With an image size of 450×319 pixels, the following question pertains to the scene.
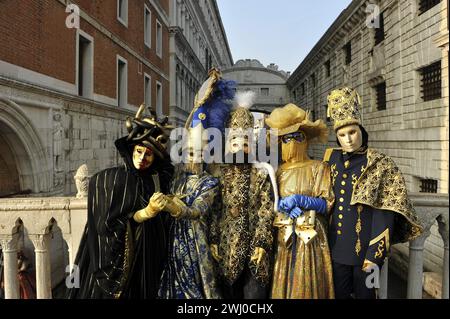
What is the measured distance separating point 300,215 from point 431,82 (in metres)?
11.0

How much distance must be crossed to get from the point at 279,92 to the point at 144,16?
31.4m

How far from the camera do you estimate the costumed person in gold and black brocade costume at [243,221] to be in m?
2.70

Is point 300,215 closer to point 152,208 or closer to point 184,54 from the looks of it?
point 152,208

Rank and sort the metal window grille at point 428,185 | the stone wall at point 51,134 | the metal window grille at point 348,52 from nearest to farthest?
the stone wall at point 51,134 < the metal window grille at point 428,185 < the metal window grille at point 348,52

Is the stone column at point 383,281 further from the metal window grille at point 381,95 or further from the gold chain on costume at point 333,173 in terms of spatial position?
the metal window grille at point 381,95

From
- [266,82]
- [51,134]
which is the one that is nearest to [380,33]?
[51,134]

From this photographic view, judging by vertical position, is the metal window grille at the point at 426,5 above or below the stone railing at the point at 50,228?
above

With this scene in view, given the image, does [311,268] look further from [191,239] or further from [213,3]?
[213,3]

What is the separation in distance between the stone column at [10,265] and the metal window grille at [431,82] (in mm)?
11946

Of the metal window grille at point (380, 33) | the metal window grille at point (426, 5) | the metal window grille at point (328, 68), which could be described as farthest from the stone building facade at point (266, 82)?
the metal window grille at point (426, 5)

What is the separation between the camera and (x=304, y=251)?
8.58 feet
